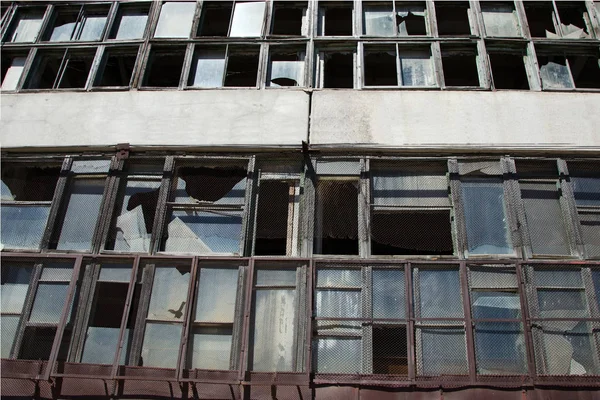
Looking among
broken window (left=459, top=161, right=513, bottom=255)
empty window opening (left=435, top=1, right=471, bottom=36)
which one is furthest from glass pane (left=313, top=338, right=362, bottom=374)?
empty window opening (left=435, top=1, right=471, bottom=36)

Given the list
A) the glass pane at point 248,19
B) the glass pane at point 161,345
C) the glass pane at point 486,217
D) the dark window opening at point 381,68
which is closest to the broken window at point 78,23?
the glass pane at point 248,19

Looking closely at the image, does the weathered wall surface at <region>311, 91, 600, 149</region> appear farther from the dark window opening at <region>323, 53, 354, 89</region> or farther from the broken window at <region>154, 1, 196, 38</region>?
the broken window at <region>154, 1, 196, 38</region>

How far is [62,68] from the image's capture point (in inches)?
452

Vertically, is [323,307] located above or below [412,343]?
above

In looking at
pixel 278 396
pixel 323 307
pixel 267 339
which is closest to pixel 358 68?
pixel 323 307

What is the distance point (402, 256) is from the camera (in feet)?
29.1

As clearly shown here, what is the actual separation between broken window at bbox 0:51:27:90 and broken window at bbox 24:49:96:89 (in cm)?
33

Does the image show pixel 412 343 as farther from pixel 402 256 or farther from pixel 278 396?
pixel 278 396

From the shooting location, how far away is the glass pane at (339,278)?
344 inches

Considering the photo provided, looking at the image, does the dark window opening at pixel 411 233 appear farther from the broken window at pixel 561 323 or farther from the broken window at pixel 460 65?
the broken window at pixel 460 65

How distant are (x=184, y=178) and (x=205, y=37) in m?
3.36

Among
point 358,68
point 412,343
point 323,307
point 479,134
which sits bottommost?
point 412,343

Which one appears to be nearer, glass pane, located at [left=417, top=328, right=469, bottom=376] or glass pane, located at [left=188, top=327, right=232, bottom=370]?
glass pane, located at [left=417, top=328, right=469, bottom=376]

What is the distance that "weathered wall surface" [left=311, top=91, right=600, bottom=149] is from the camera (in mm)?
9852
